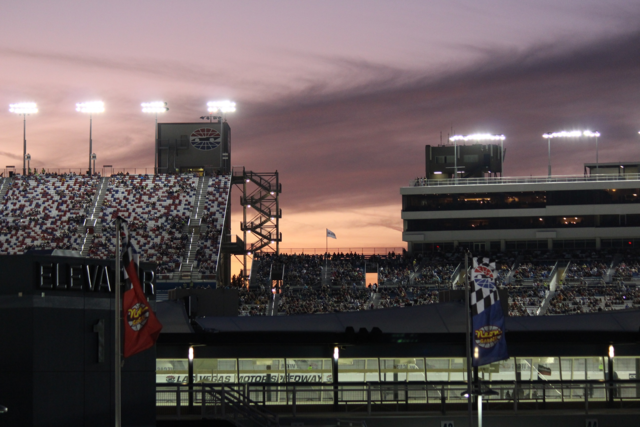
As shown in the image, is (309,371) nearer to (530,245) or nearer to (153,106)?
(530,245)

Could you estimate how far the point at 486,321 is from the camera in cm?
2895

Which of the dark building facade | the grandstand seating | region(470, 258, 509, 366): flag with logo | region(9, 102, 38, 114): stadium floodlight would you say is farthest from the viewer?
region(9, 102, 38, 114): stadium floodlight

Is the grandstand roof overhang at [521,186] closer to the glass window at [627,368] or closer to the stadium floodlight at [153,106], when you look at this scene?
the stadium floodlight at [153,106]

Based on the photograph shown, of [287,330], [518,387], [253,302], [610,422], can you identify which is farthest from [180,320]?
[253,302]

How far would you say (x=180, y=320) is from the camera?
3319cm

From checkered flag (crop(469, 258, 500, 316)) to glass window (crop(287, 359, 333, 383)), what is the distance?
7.05m

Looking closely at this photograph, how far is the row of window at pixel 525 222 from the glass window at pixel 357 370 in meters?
69.4

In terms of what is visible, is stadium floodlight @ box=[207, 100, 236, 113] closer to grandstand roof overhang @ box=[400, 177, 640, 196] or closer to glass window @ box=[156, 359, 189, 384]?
grandstand roof overhang @ box=[400, 177, 640, 196]

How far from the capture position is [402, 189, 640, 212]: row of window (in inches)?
3954

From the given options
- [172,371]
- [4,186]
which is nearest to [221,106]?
[4,186]

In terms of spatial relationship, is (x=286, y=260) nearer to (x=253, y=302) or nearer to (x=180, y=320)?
(x=253, y=302)

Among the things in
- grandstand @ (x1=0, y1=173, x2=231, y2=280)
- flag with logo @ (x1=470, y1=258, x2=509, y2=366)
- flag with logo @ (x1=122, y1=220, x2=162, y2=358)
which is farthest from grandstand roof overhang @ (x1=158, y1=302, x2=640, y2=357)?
grandstand @ (x1=0, y1=173, x2=231, y2=280)

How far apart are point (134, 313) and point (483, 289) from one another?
12.0m

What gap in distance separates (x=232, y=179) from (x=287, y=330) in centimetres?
6967
